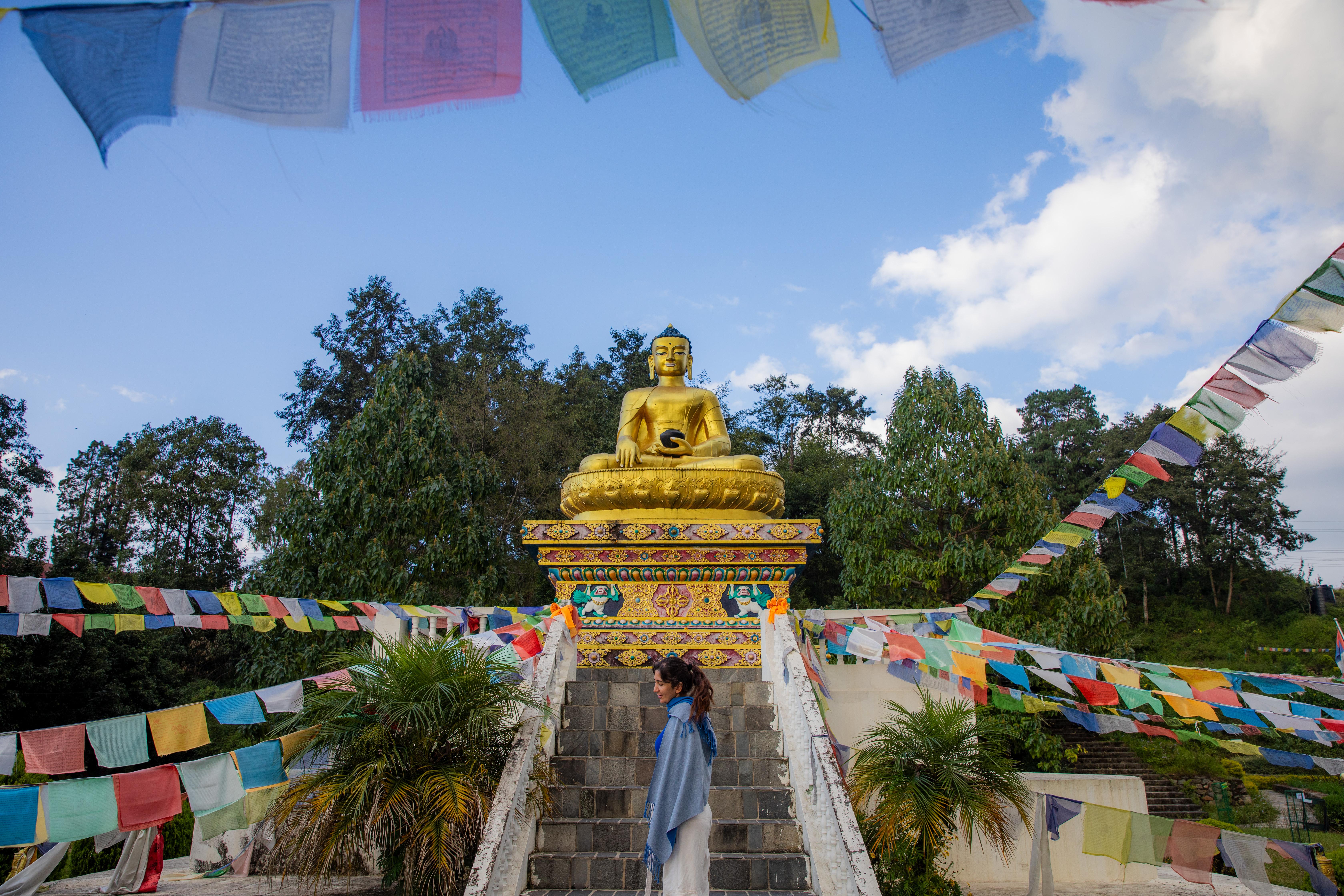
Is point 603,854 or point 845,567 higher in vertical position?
point 845,567

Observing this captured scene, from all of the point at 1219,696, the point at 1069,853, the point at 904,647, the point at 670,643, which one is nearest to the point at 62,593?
the point at 670,643

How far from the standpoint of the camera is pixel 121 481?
25.0 m

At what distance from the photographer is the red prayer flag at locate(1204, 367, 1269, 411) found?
679 cm

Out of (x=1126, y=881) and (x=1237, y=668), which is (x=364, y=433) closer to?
(x=1126, y=881)

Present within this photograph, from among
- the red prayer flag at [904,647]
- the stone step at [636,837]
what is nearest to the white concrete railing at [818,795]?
the stone step at [636,837]

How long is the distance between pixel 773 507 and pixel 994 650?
2968mm

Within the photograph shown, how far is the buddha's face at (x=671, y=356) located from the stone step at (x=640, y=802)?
21.1 feet

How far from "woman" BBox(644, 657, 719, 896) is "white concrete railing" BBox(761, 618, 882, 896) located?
3.55 feet

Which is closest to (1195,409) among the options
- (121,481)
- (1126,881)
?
(1126,881)

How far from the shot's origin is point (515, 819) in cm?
527

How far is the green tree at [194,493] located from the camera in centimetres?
2480

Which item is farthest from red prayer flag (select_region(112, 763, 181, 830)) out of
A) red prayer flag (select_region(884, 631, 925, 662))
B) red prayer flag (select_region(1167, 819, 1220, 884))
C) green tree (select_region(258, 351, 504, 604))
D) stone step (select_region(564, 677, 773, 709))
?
green tree (select_region(258, 351, 504, 604))

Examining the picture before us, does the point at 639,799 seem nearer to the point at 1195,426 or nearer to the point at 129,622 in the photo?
the point at 129,622

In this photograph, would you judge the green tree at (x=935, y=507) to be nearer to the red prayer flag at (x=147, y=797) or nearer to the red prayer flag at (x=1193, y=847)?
the red prayer flag at (x=1193, y=847)
